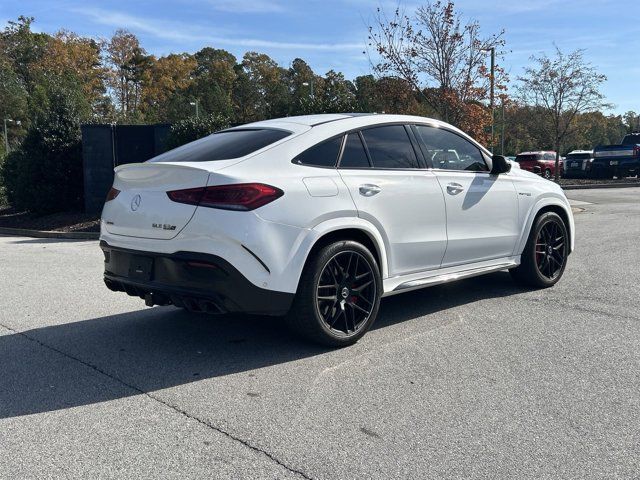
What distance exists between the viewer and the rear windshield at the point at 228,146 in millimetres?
4340

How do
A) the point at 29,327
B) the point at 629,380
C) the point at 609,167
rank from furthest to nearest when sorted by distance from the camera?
the point at 609,167 < the point at 29,327 < the point at 629,380

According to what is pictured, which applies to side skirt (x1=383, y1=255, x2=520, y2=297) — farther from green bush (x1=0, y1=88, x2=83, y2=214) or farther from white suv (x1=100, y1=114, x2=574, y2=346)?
green bush (x1=0, y1=88, x2=83, y2=214)

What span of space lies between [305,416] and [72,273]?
5.70 m

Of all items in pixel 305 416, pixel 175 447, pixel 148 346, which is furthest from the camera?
pixel 148 346

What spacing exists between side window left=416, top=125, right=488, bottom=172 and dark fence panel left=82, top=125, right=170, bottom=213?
9.91 meters

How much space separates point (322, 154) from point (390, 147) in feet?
2.53

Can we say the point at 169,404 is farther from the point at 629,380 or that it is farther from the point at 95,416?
the point at 629,380

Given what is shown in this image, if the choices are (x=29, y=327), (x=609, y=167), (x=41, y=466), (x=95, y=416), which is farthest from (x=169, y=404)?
(x=609, y=167)

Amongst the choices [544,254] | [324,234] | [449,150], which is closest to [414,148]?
[449,150]

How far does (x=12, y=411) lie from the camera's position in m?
3.39

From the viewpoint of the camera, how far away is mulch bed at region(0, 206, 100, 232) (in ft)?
43.5

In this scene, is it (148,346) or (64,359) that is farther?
(148,346)

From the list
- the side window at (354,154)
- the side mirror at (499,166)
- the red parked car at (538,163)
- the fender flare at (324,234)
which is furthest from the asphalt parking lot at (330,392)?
the red parked car at (538,163)

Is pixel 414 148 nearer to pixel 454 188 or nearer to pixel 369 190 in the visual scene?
pixel 454 188
